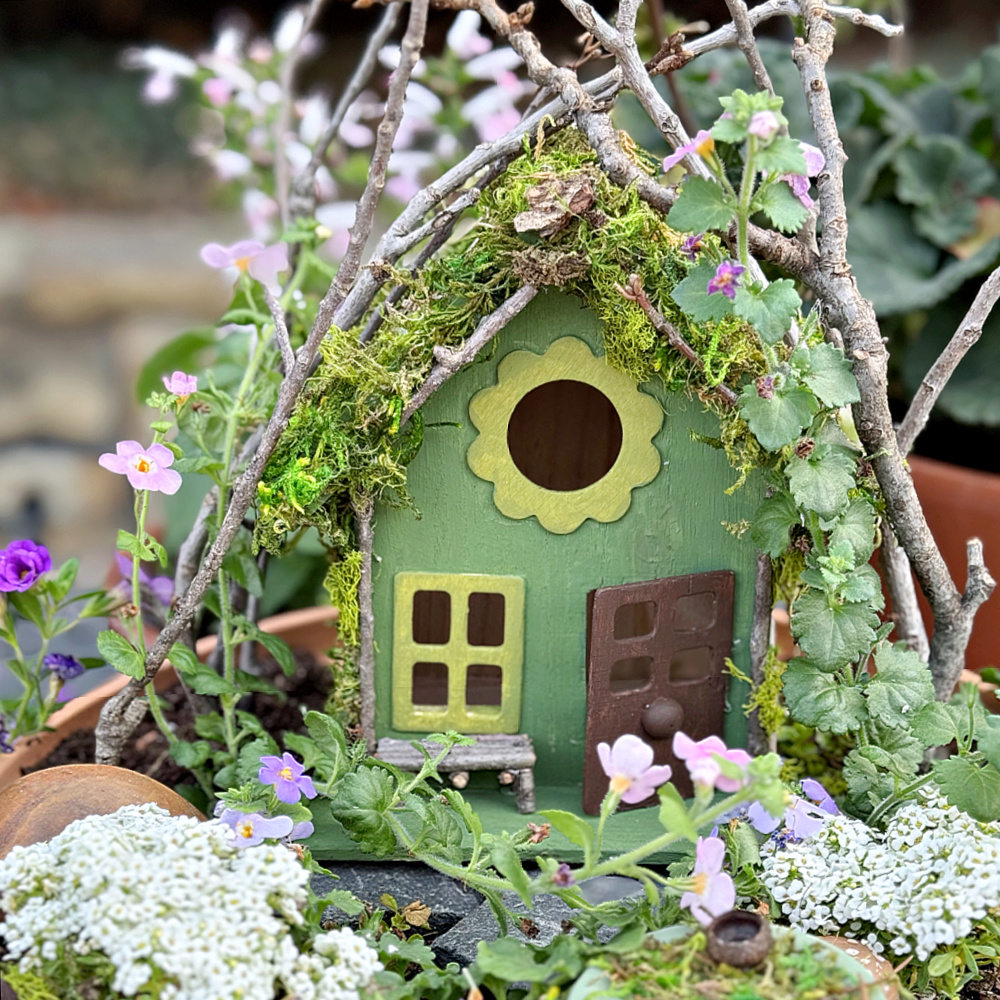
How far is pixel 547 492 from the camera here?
4.23ft

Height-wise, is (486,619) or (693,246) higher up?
(693,246)

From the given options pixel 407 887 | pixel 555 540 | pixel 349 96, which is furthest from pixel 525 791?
pixel 349 96

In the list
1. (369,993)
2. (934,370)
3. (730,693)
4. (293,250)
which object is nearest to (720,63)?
(293,250)

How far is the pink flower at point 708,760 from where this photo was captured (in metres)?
0.87

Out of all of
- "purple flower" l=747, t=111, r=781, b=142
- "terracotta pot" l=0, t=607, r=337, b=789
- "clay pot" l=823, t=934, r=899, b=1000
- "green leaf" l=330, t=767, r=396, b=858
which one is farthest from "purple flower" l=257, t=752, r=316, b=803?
"purple flower" l=747, t=111, r=781, b=142

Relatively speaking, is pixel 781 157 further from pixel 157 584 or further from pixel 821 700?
pixel 157 584

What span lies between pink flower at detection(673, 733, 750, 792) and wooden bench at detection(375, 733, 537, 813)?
1.30ft

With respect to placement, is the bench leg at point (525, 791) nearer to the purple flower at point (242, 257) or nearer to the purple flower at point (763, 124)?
the purple flower at point (242, 257)

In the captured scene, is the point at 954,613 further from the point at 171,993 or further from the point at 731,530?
the point at 171,993

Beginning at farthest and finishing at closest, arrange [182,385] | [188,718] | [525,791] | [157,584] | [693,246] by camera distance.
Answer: [188,718]
[157,584]
[525,791]
[182,385]
[693,246]

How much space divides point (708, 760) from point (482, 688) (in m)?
0.61

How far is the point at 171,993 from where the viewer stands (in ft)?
2.80

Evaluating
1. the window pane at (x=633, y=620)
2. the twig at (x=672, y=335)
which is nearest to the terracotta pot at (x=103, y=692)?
the window pane at (x=633, y=620)

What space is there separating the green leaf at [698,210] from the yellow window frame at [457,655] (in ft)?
1.50
